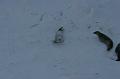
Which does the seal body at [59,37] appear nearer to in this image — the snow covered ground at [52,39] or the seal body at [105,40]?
the snow covered ground at [52,39]

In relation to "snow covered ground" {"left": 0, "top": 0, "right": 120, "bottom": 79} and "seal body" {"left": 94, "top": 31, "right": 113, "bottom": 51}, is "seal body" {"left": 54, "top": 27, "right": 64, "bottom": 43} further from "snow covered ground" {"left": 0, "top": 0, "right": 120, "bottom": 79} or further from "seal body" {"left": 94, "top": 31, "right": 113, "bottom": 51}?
"seal body" {"left": 94, "top": 31, "right": 113, "bottom": 51}

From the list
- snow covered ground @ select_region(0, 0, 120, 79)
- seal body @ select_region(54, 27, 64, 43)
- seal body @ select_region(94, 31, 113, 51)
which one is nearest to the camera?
snow covered ground @ select_region(0, 0, 120, 79)

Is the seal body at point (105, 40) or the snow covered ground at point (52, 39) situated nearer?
the snow covered ground at point (52, 39)

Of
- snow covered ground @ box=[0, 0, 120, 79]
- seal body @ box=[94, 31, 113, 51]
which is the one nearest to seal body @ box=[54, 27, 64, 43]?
snow covered ground @ box=[0, 0, 120, 79]

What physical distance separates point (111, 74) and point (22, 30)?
5.44 ft

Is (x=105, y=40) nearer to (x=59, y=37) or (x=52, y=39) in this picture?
(x=59, y=37)

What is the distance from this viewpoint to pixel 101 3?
299 inches

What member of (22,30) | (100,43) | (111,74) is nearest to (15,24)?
(22,30)

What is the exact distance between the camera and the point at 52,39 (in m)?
6.95

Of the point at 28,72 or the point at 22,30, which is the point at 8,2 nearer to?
the point at 22,30

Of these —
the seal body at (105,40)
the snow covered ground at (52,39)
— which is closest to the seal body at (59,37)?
the snow covered ground at (52,39)

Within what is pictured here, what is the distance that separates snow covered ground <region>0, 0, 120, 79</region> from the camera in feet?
21.0

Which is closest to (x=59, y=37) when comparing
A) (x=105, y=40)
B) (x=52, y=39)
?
(x=52, y=39)

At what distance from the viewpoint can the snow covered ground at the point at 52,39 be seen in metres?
6.39
